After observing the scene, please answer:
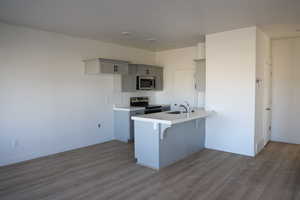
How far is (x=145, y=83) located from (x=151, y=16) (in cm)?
286

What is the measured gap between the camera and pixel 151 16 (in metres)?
3.46

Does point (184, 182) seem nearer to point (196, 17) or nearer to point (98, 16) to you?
point (196, 17)

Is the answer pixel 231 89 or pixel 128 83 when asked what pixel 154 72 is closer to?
pixel 128 83

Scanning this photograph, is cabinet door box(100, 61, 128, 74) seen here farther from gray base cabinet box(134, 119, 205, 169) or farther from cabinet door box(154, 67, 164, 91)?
gray base cabinet box(134, 119, 205, 169)

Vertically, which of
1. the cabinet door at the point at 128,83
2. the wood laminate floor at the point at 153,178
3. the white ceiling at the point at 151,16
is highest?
the white ceiling at the point at 151,16

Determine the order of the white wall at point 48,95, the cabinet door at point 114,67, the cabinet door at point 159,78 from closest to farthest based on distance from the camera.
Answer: the white wall at point 48,95, the cabinet door at point 114,67, the cabinet door at point 159,78

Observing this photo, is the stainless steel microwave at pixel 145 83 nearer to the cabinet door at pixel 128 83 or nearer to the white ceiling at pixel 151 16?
the cabinet door at pixel 128 83

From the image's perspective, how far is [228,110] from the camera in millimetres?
4426

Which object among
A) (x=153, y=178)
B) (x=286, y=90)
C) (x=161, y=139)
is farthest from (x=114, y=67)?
(x=286, y=90)

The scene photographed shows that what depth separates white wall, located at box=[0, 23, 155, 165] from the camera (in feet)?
12.6

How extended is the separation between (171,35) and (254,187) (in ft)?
11.1

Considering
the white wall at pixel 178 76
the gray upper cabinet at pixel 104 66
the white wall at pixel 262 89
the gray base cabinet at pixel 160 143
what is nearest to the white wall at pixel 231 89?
the white wall at pixel 262 89

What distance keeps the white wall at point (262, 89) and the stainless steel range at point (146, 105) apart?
269 centimetres

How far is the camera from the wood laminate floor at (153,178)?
9.10 feet
